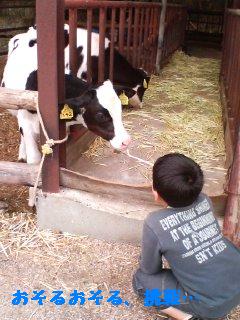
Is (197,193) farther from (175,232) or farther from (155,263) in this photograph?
(155,263)

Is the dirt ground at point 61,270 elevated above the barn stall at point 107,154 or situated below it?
below

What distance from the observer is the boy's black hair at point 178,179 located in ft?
5.96

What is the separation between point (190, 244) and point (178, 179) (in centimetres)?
32

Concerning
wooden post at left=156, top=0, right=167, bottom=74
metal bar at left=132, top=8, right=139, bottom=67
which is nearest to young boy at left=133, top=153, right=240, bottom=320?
metal bar at left=132, top=8, right=139, bottom=67

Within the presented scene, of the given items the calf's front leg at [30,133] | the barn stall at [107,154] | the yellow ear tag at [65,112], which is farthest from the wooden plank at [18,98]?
the calf's front leg at [30,133]

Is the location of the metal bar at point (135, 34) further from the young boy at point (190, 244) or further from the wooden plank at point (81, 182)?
the young boy at point (190, 244)

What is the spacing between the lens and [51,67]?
2.52 metres

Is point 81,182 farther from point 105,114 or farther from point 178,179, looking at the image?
point 178,179

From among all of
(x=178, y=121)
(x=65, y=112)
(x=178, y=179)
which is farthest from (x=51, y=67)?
(x=178, y=121)

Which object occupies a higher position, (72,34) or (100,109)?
(72,34)

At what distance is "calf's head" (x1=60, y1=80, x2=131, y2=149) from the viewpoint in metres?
3.05

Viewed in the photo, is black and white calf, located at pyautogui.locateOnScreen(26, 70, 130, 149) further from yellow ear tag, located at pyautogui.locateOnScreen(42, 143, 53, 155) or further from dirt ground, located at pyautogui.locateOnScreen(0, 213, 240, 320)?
dirt ground, located at pyautogui.locateOnScreen(0, 213, 240, 320)

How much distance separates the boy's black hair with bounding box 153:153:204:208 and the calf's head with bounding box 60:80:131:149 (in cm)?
125

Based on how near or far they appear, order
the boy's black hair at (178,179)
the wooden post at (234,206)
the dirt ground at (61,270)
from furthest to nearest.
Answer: the wooden post at (234,206) → the dirt ground at (61,270) → the boy's black hair at (178,179)
